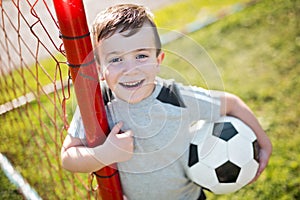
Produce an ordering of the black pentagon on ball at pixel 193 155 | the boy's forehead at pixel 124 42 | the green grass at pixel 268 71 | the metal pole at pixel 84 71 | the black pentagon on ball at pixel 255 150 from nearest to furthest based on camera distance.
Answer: the metal pole at pixel 84 71
the boy's forehead at pixel 124 42
the black pentagon on ball at pixel 193 155
the black pentagon on ball at pixel 255 150
the green grass at pixel 268 71

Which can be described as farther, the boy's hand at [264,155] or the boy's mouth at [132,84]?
the boy's hand at [264,155]

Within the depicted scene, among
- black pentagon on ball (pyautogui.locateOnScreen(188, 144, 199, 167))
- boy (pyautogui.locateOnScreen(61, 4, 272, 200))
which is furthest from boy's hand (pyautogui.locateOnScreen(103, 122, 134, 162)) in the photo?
black pentagon on ball (pyautogui.locateOnScreen(188, 144, 199, 167))

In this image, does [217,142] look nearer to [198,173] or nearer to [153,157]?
[198,173]

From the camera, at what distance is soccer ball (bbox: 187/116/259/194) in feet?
6.39

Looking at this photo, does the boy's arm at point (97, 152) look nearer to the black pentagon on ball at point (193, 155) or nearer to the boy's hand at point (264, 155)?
the black pentagon on ball at point (193, 155)

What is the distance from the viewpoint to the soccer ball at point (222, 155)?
1.95m

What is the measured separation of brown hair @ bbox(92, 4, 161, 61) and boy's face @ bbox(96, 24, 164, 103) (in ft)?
0.07

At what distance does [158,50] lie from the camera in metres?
1.82

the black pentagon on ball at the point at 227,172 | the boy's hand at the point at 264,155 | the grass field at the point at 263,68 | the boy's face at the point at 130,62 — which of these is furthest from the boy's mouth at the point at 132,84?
the boy's hand at the point at 264,155

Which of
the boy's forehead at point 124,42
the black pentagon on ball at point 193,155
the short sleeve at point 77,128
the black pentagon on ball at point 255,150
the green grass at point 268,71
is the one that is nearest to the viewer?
the boy's forehead at point 124,42

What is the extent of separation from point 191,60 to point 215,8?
3120 millimetres

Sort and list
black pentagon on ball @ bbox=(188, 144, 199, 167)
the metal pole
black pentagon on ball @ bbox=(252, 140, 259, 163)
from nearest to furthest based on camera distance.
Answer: the metal pole, black pentagon on ball @ bbox=(188, 144, 199, 167), black pentagon on ball @ bbox=(252, 140, 259, 163)

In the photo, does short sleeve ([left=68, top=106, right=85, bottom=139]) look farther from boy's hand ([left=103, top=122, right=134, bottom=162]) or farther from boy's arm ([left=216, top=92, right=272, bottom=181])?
boy's arm ([left=216, top=92, right=272, bottom=181])

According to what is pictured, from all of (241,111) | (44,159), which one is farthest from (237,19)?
(241,111)
